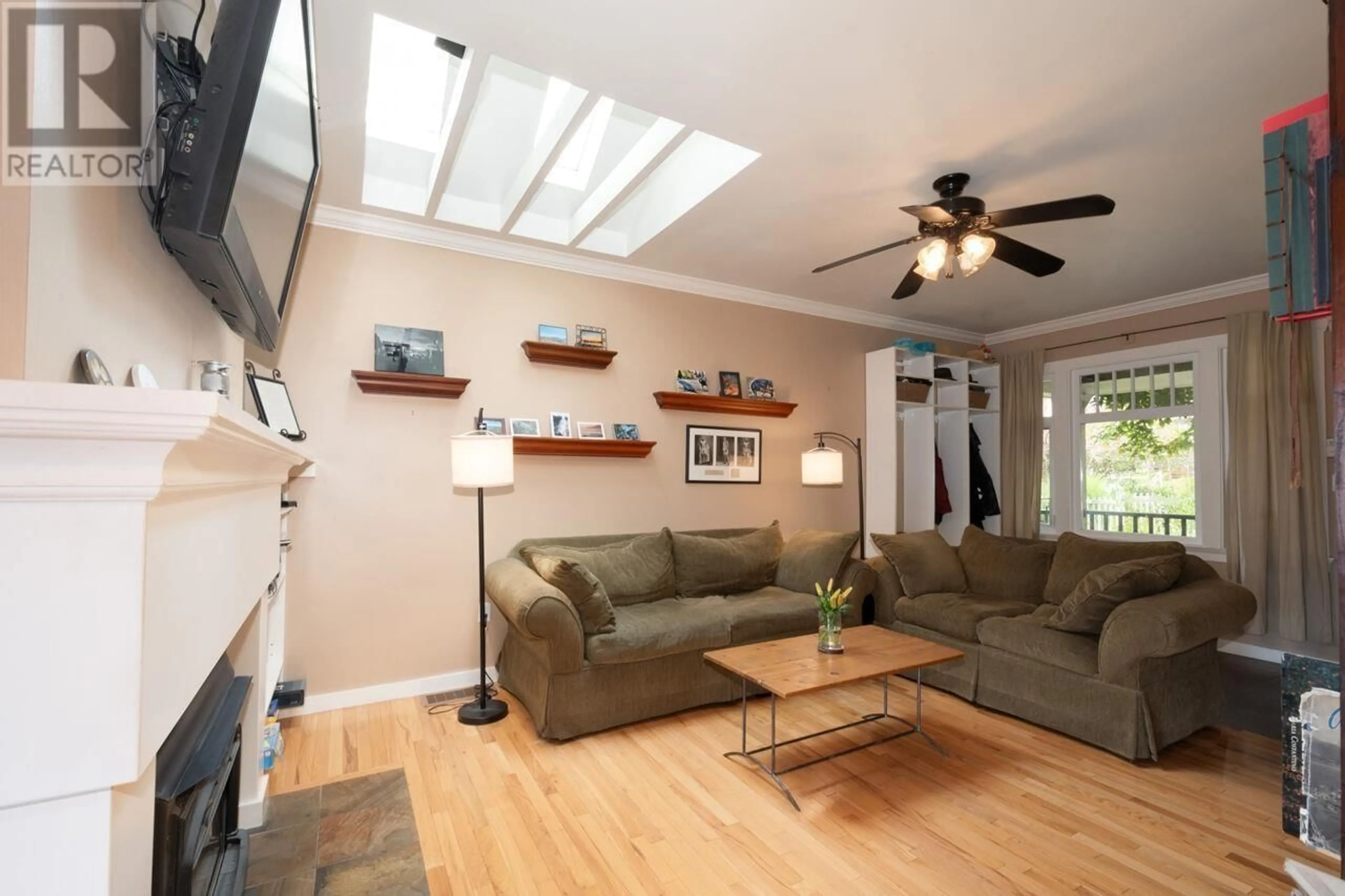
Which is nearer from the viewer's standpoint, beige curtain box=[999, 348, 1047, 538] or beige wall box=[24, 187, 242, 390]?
beige wall box=[24, 187, 242, 390]

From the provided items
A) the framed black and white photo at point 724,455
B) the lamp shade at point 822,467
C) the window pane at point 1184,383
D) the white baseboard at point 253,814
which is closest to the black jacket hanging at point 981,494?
the window pane at point 1184,383

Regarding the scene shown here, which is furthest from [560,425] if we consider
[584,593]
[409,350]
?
[584,593]

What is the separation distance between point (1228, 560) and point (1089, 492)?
0.99 metres

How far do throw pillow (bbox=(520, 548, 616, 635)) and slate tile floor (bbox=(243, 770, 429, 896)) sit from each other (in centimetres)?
96

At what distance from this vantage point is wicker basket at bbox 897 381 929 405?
472cm

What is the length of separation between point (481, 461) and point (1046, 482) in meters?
4.86

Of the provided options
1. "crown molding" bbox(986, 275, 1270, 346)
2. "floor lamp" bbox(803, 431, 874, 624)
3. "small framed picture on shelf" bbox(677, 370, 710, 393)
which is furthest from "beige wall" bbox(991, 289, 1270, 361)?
"small framed picture on shelf" bbox(677, 370, 710, 393)

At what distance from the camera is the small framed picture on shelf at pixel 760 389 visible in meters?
4.38

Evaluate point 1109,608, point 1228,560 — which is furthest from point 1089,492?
point 1109,608

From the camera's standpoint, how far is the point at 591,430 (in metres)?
3.77

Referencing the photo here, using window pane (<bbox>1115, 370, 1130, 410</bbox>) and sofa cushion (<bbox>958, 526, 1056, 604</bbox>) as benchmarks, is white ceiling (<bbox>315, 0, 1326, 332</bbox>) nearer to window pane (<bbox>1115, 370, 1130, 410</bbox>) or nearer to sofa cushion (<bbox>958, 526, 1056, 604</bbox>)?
window pane (<bbox>1115, 370, 1130, 410</bbox>)

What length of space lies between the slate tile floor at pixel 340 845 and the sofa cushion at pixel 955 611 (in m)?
2.86

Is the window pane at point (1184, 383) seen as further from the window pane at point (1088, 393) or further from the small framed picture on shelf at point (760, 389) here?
the small framed picture on shelf at point (760, 389)

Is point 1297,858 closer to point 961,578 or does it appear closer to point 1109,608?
Result: point 1109,608
